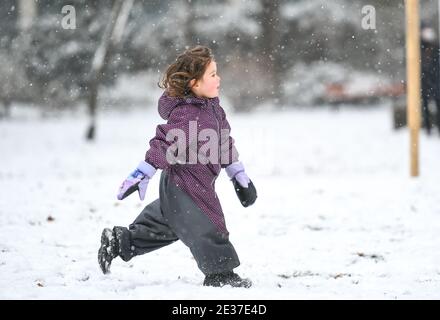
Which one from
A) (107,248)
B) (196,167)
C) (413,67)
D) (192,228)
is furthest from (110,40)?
(192,228)

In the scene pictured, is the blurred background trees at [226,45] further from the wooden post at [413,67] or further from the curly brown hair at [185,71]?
the curly brown hair at [185,71]

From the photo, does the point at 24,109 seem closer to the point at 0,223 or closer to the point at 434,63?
the point at 434,63

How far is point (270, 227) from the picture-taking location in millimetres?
5918

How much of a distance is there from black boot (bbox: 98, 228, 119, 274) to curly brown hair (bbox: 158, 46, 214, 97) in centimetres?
96

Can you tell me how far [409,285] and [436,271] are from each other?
1.97ft

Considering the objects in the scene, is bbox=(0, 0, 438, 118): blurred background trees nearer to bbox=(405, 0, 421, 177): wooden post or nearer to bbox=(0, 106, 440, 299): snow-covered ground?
bbox=(0, 106, 440, 299): snow-covered ground

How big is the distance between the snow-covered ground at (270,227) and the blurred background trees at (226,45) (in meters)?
4.64

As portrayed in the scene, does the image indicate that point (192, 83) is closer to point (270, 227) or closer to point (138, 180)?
point (138, 180)

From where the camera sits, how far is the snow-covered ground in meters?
3.96

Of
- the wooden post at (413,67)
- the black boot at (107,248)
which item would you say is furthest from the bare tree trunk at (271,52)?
the black boot at (107,248)

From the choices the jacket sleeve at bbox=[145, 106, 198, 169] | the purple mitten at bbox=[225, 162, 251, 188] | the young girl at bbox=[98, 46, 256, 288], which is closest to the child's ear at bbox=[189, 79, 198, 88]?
the young girl at bbox=[98, 46, 256, 288]

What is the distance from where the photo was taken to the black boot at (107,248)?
4062 mm
